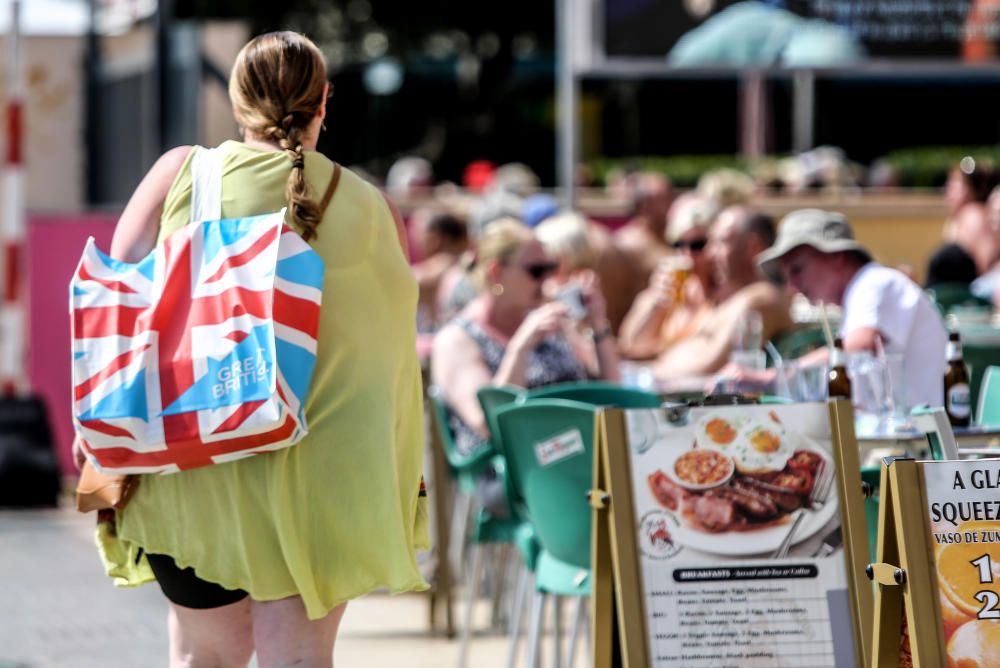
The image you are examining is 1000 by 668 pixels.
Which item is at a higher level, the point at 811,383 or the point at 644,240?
the point at 644,240

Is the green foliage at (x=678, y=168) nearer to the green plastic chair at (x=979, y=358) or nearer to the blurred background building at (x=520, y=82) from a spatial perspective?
the blurred background building at (x=520, y=82)

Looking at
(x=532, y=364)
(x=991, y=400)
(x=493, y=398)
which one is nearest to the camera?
(x=991, y=400)

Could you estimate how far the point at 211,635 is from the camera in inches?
134

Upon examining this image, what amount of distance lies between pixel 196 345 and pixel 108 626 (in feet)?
13.1

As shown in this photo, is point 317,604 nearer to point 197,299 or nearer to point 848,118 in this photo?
point 197,299

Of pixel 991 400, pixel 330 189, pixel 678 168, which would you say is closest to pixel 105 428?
pixel 330 189

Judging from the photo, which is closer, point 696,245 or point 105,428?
point 105,428

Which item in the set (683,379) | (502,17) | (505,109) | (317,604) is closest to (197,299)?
(317,604)

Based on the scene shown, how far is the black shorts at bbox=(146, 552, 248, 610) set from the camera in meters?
3.36

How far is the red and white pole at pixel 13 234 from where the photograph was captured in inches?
416

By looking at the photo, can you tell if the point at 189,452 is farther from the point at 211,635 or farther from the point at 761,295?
the point at 761,295

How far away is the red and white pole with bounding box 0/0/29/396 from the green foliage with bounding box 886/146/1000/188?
617 inches

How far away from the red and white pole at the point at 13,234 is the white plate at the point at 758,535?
750 centimetres

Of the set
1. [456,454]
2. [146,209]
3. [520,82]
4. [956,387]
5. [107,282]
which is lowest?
[456,454]
